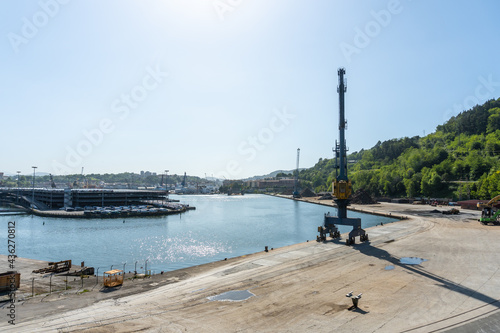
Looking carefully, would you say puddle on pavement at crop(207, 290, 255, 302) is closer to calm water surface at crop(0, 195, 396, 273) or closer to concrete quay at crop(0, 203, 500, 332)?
concrete quay at crop(0, 203, 500, 332)

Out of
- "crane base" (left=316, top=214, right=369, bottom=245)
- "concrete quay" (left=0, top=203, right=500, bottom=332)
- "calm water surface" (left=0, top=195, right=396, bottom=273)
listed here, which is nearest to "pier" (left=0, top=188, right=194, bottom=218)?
"calm water surface" (left=0, top=195, right=396, bottom=273)

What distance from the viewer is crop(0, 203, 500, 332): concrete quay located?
16109 millimetres

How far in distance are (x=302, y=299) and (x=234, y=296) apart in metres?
4.77

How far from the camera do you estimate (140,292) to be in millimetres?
23219

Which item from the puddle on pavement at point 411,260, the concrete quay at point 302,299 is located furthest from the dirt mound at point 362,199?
the puddle on pavement at point 411,260

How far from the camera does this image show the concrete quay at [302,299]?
16.1 m

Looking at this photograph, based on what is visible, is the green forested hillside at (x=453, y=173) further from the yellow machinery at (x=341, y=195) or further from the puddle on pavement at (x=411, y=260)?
the puddle on pavement at (x=411, y=260)

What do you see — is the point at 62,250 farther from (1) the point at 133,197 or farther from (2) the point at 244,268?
(1) the point at 133,197

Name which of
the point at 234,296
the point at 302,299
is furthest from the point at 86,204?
the point at 302,299

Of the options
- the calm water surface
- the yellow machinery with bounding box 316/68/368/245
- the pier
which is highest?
the yellow machinery with bounding box 316/68/368/245

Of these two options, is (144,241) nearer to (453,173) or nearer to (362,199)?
(362,199)

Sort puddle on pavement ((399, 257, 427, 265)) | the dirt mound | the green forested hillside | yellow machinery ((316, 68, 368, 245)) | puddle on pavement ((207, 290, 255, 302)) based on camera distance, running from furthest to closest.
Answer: the dirt mound, the green forested hillside, yellow machinery ((316, 68, 368, 245)), puddle on pavement ((399, 257, 427, 265)), puddle on pavement ((207, 290, 255, 302))

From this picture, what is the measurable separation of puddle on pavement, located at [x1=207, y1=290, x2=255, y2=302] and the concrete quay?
0.63 meters

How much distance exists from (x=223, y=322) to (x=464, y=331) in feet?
40.5
